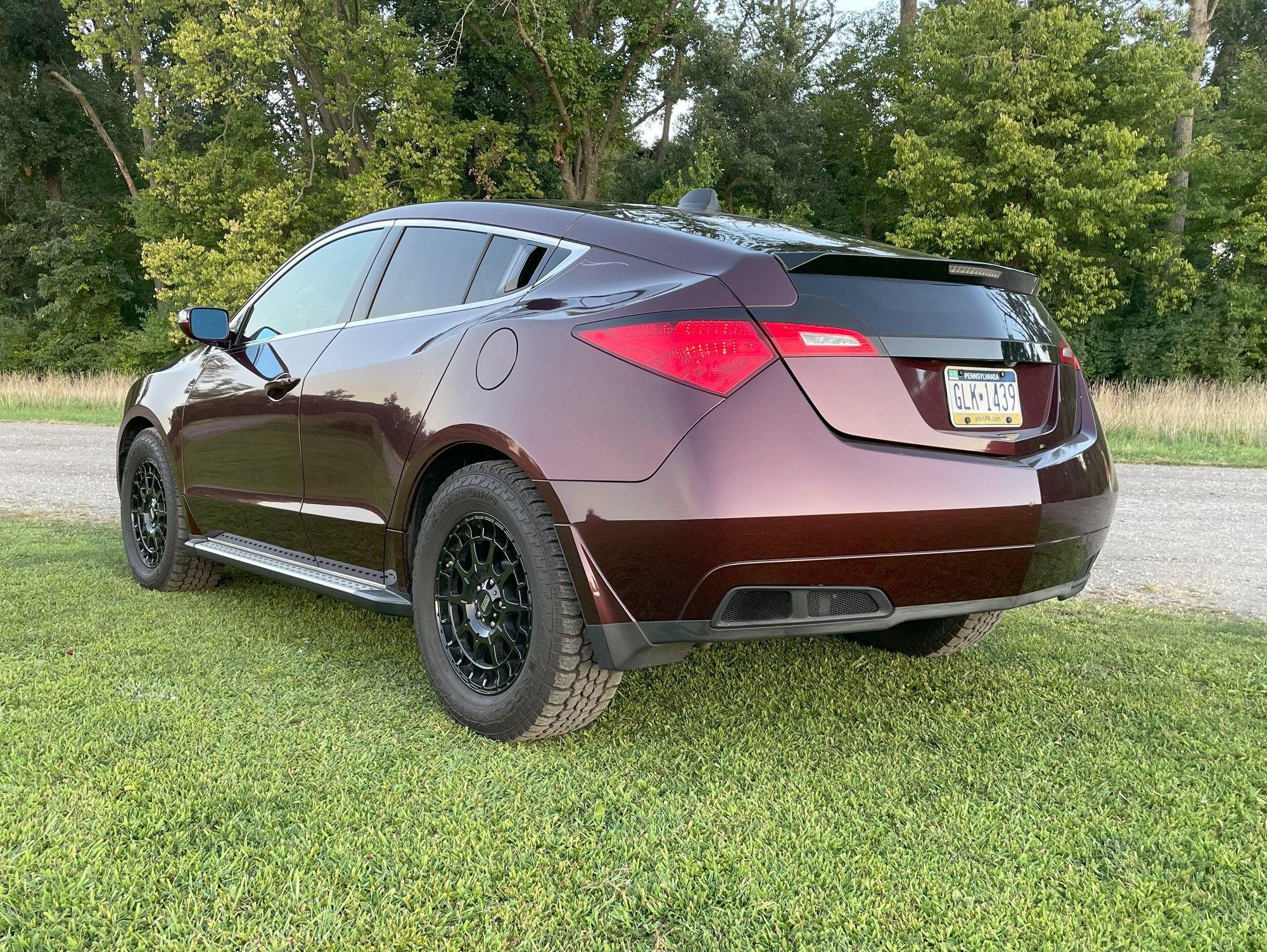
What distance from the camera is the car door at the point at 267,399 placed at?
3822 mm

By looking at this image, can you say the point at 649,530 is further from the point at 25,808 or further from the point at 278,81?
the point at 278,81

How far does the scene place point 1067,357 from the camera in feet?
10.2

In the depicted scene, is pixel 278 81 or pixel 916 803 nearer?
pixel 916 803

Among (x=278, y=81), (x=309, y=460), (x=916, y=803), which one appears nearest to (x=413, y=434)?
(x=309, y=460)

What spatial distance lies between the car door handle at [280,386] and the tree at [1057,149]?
82.8ft

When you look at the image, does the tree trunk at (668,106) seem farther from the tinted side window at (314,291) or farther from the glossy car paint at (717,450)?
the glossy car paint at (717,450)

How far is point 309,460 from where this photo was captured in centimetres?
365

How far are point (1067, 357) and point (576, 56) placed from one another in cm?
2609

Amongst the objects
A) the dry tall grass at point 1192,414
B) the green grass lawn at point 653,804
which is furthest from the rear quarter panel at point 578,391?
the dry tall grass at point 1192,414

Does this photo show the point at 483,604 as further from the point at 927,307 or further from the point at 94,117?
the point at 94,117

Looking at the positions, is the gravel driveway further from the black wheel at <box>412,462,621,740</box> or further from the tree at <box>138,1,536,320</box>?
the tree at <box>138,1,536,320</box>

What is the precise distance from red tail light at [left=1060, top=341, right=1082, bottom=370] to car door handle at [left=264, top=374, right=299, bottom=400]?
2807mm

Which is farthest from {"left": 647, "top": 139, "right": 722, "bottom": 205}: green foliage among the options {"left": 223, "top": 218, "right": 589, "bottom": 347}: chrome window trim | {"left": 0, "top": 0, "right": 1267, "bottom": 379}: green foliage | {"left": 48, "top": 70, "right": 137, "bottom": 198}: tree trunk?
{"left": 223, "top": 218, "right": 589, "bottom": 347}: chrome window trim

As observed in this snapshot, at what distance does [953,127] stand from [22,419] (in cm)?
2419
